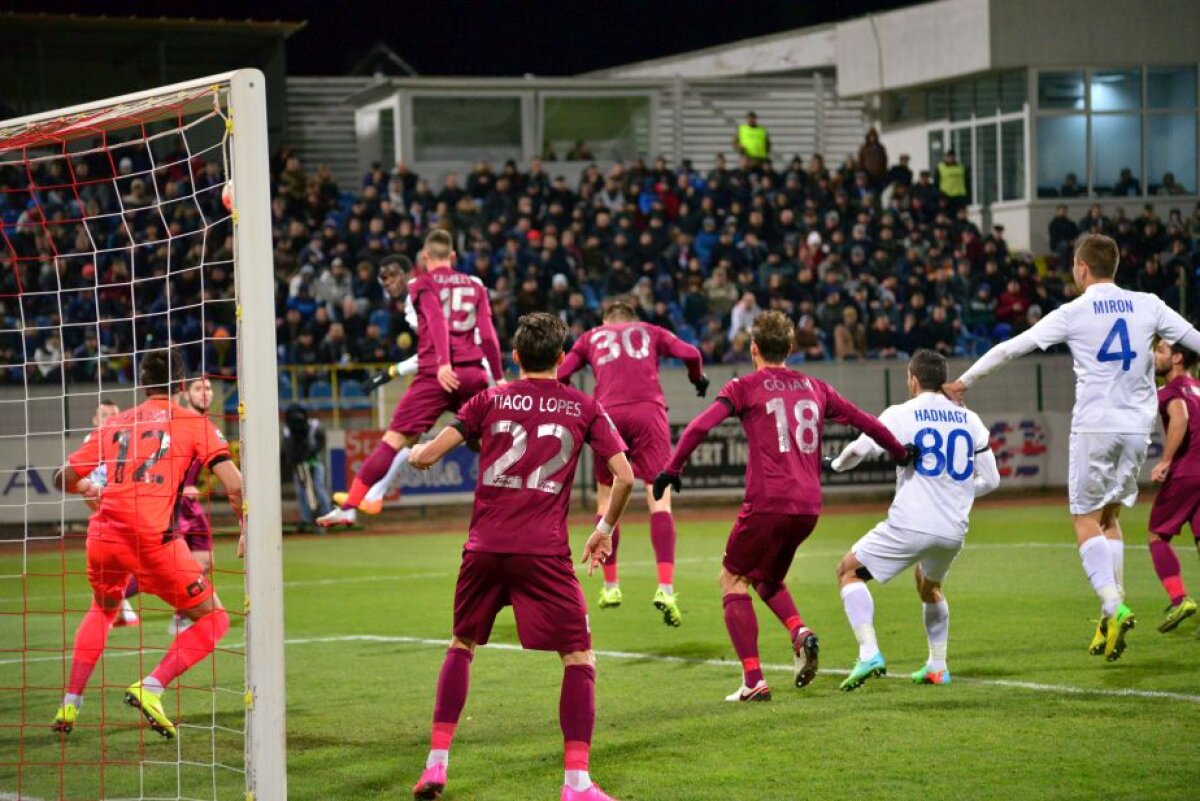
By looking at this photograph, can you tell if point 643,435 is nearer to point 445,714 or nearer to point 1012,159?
point 445,714

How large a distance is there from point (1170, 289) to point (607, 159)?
12.5 m

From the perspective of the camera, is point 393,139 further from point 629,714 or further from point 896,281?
point 629,714

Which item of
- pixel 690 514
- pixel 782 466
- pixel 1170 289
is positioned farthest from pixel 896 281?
pixel 782 466

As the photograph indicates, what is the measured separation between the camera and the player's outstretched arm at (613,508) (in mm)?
6949

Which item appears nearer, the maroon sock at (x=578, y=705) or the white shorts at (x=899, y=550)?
the maroon sock at (x=578, y=705)

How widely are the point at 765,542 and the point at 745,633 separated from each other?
554 mm

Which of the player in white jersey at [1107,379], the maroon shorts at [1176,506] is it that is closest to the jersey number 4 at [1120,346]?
the player in white jersey at [1107,379]

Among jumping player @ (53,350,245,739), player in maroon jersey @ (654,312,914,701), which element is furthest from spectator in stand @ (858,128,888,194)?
jumping player @ (53,350,245,739)

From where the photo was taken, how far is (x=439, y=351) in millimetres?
12453

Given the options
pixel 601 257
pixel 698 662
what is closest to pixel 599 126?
pixel 601 257

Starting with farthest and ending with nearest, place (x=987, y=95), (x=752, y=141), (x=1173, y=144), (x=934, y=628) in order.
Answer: (x=987, y=95) < (x=1173, y=144) < (x=752, y=141) < (x=934, y=628)

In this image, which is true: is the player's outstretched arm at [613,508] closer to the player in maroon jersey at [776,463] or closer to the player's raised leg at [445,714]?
the player's raised leg at [445,714]

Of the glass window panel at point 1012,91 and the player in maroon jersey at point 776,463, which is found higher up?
the glass window panel at point 1012,91

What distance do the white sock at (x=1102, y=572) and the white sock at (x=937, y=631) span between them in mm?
1184
